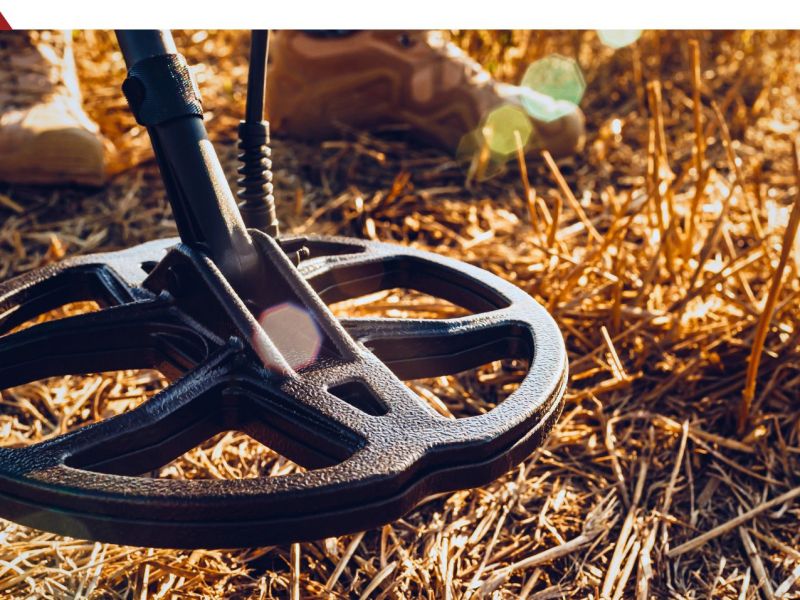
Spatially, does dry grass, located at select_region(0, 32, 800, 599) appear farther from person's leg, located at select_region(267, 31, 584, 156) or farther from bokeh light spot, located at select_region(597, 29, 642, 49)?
bokeh light spot, located at select_region(597, 29, 642, 49)

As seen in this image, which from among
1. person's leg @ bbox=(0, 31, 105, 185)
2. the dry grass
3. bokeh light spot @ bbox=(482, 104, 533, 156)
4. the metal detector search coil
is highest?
person's leg @ bbox=(0, 31, 105, 185)

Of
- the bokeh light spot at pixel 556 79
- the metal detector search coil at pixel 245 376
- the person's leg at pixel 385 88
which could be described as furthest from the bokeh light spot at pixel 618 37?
the metal detector search coil at pixel 245 376

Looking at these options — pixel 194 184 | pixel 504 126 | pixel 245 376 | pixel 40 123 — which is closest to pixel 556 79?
pixel 504 126

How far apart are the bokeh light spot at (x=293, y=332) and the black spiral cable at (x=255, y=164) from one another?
18 centimetres

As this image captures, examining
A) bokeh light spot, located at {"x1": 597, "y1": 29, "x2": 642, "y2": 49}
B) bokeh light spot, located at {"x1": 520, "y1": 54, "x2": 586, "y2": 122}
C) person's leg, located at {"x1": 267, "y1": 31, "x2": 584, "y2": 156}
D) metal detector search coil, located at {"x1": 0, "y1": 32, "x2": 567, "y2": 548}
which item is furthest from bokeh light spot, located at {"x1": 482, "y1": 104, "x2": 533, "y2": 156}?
metal detector search coil, located at {"x1": 0, "y1": 32, "x2": 567, "y2": 548}

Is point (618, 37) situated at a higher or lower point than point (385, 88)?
lower

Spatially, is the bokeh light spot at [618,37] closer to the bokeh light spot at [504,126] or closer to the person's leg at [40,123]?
the bokeh light spot at [504,126]

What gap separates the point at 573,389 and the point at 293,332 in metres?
0.76

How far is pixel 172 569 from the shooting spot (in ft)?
3.79

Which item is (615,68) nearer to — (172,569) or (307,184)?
(307,184)

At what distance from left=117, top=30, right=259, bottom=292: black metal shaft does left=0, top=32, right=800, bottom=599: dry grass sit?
0.43 metres

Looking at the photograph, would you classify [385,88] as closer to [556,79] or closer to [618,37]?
[556,79]

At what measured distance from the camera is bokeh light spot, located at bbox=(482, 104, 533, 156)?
2.62 metres

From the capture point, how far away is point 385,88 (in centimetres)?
262
